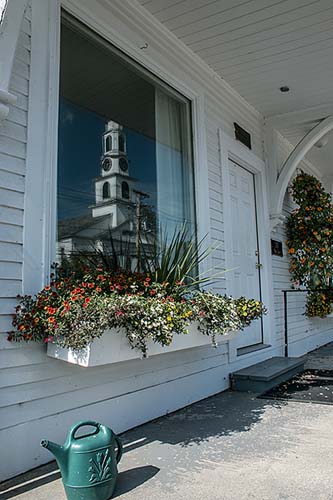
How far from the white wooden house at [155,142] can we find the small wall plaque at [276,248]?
→ 0.09 m

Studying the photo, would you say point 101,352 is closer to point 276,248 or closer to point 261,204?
point 261,204

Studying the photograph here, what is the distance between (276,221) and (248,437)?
2.89 m

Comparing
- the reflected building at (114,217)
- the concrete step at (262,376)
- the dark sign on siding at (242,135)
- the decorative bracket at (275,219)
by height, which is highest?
the dark sign on siding at (242,135)

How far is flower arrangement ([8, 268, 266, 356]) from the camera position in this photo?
1.90 metres

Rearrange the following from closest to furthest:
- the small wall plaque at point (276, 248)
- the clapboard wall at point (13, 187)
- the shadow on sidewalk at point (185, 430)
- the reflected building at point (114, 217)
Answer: the shadow on sidewalk at point (185, 430) → the clapboard wall at point (13, 187) → the reflected building at point (114, 217) → the small wall plaque at point (276, 248)

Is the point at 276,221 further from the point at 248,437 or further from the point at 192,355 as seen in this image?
the point at 248,437

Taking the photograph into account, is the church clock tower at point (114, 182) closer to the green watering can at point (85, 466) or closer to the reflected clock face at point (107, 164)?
the reflected clock face at point (107, 164)

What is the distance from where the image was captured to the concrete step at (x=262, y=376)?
341 cm

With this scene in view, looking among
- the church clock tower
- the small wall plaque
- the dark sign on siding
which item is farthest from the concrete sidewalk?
the dark sign on siding

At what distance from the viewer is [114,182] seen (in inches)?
111

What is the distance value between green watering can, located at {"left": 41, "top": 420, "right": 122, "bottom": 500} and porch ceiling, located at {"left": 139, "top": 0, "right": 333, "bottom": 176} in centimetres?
279

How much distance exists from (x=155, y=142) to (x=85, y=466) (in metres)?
2.36

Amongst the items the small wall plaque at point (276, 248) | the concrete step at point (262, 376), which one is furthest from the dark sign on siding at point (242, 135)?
the concrete step at point (262, 376)

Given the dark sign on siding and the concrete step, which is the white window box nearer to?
the concrete step
